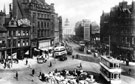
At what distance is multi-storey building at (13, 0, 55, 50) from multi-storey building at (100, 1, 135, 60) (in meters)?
23.0

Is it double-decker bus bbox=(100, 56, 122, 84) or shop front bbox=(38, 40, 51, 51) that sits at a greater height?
shop front bbox=(38, 40, 51, 51)

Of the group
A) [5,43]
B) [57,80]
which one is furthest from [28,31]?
[57,80]

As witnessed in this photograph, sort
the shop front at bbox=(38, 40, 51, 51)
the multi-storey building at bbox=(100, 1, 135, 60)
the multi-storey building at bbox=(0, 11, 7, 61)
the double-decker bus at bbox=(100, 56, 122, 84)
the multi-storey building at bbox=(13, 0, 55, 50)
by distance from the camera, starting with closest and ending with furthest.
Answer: the double-decker bus at bbox=(100, 56, 122, 84) → the multi-storey building at bbox=(0, 11, 7, 61) → the multi-storey building at bbox=(100, 1, 135, 60) → the multi-storey building at bbox=(13, 0, 55, 50) → the shop front at bbox=(38, 40, 51, 51)

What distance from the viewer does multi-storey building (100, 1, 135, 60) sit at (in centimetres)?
5378

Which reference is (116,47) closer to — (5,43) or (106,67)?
(106,67)

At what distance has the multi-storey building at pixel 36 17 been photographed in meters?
56.1

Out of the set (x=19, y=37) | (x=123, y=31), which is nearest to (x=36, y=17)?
(x=19, y=37)

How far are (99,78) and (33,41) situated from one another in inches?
1068

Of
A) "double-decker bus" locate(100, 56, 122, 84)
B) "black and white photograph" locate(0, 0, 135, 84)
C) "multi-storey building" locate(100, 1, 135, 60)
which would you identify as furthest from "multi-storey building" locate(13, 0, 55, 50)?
"double-decker bus" locate(100, 56, 122, 84)

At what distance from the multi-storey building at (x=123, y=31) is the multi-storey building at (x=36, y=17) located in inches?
906

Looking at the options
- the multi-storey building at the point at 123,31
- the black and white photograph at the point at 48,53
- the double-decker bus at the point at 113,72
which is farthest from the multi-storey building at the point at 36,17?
the double-decker bus at the point at 113,72

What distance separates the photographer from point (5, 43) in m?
46.3

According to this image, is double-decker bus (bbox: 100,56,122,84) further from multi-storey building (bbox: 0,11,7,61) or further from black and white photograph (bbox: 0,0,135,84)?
multi-storey building (bbox: 0,11,7,61)

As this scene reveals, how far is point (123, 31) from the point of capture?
57.3m
